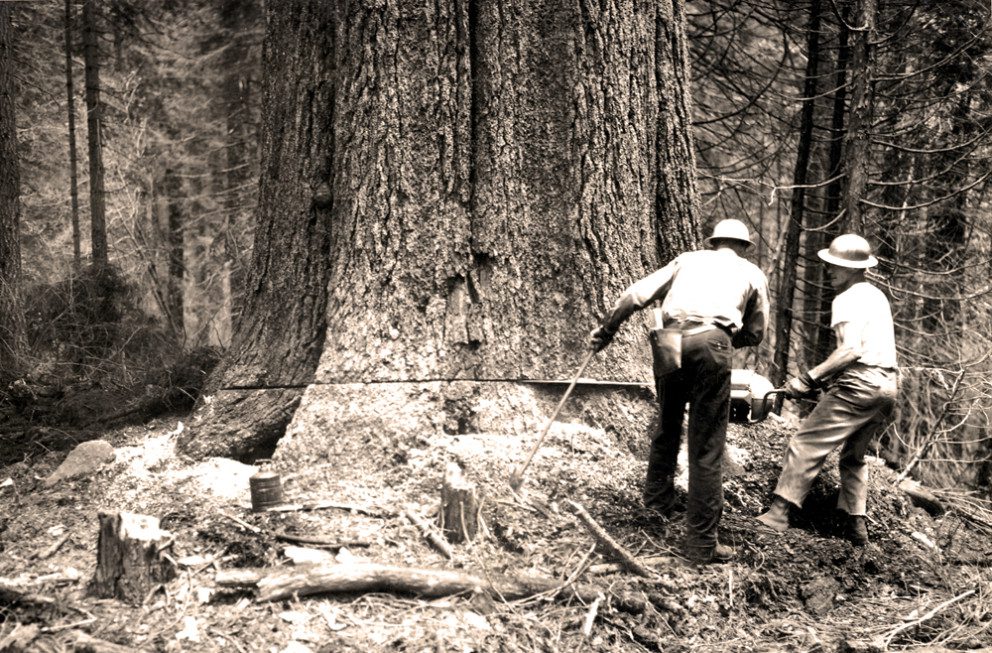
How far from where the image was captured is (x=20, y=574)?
4.21 meters

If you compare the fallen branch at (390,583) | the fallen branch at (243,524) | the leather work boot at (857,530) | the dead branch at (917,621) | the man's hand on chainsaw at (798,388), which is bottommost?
the dead branch at (917,621)

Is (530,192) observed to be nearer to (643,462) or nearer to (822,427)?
(643,462)

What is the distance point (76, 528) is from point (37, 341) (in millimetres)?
7262

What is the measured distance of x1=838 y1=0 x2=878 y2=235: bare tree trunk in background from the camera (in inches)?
390

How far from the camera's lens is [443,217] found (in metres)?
5.37

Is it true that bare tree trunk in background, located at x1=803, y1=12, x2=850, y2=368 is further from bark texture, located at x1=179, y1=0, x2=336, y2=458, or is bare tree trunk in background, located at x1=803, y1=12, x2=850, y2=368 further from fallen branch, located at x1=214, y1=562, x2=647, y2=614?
fallen branch, located at x1=214, y1=562, x2=647, y2=614

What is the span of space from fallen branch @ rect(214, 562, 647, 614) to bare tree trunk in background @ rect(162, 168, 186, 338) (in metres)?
13.6

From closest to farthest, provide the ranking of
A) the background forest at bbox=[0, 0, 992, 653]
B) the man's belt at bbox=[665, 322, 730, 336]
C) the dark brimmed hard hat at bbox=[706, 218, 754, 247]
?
the background forest at bbox=[0, 0, 992, 653]
the man's belt at bbox=[665, 322, 730, 336]
the dark brimmed hard hat at bbox=[706, 218, 754, 247]

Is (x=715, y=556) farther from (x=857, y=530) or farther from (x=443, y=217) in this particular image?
(x=443, y=217)

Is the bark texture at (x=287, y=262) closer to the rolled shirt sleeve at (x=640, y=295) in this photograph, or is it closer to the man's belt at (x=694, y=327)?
the rolled shirt sleeve at (x=640, y=295)

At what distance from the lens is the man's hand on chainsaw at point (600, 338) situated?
17.2 ft

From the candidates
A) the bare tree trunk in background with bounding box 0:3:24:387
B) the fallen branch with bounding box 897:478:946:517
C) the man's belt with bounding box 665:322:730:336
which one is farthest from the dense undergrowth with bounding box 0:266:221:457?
the fallen branch with bounding box 897:478:946:517

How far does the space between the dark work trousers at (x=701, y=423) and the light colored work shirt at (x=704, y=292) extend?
13 cm

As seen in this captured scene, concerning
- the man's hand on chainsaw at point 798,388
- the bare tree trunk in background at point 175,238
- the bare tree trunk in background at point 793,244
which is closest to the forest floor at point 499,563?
the man's hand on chainsaw at point 798,388
